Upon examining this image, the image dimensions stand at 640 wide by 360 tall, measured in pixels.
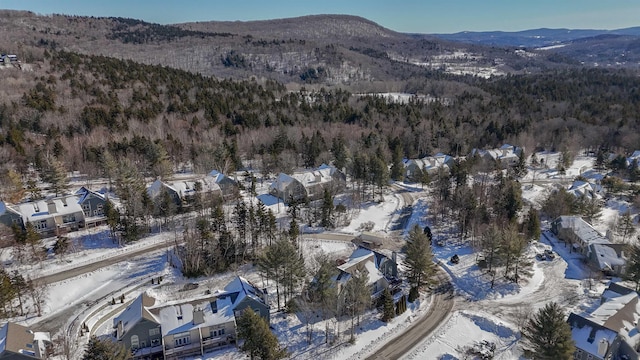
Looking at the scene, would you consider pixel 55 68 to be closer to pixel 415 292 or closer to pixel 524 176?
pixel 415 292

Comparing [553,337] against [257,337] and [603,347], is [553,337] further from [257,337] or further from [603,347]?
[257,337]

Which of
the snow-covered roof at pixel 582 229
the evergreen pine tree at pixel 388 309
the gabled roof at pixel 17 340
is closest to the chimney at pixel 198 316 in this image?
the gabled roof at pixel 17 340

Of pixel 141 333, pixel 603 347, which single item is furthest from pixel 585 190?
pixel 141 333

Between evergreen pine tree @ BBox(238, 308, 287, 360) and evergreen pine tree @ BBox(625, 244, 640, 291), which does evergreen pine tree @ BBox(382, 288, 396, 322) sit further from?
evergreen pine tree @ BBox(625, 244, 640, 291)

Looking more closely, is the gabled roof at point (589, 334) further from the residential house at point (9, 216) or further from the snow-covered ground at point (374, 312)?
the residential house at point (9, 216)

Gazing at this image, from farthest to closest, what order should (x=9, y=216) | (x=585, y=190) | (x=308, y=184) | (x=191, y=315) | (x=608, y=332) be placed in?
1. (x=308, y=184)
2. (x=585, y=190)
3. (x=9, y=216)
4. (x=191, y=315)
5. (x=608, y=332)
